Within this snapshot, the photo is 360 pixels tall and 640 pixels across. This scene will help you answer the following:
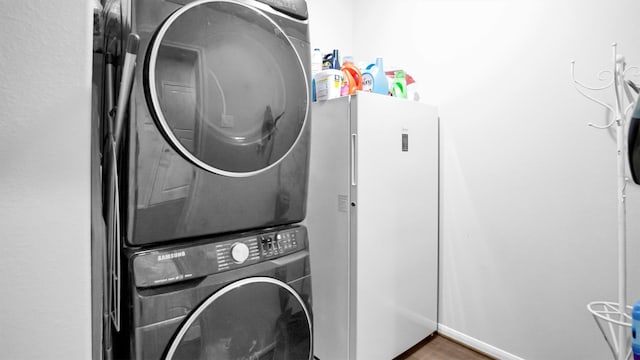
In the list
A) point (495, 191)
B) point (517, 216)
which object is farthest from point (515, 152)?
point (517, 216)

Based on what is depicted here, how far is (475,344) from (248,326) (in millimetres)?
1581

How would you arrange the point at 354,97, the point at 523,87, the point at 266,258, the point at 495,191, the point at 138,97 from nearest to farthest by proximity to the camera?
1. the point at 138,97
2. the point at 266,258
3. the point at 354,97
4. the point at 523,87
5. the point at 495,191

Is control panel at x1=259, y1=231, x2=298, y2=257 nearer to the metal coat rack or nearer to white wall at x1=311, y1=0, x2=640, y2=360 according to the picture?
the metal coat rack

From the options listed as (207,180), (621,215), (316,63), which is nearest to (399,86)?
(316,63)

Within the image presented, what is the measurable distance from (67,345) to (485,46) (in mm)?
2196

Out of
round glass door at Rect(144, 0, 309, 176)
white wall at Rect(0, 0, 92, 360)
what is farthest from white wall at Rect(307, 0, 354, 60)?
white wall at Rect(0, 0, 92, 360)

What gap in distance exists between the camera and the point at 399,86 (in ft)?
6.45

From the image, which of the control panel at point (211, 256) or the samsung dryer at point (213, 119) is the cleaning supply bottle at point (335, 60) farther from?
the control panel at point (211, 256)

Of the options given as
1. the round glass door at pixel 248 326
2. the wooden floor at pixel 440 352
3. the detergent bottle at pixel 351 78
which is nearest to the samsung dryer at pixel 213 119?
the round glass door at pixel 248 326

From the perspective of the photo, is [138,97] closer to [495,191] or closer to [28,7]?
[28,7]

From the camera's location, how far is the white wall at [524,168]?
1491 millimetres

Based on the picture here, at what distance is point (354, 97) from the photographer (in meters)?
1.58

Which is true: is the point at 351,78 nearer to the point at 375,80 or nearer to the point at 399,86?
the point at 375,80

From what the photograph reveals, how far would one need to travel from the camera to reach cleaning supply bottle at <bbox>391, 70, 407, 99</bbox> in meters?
1.95
